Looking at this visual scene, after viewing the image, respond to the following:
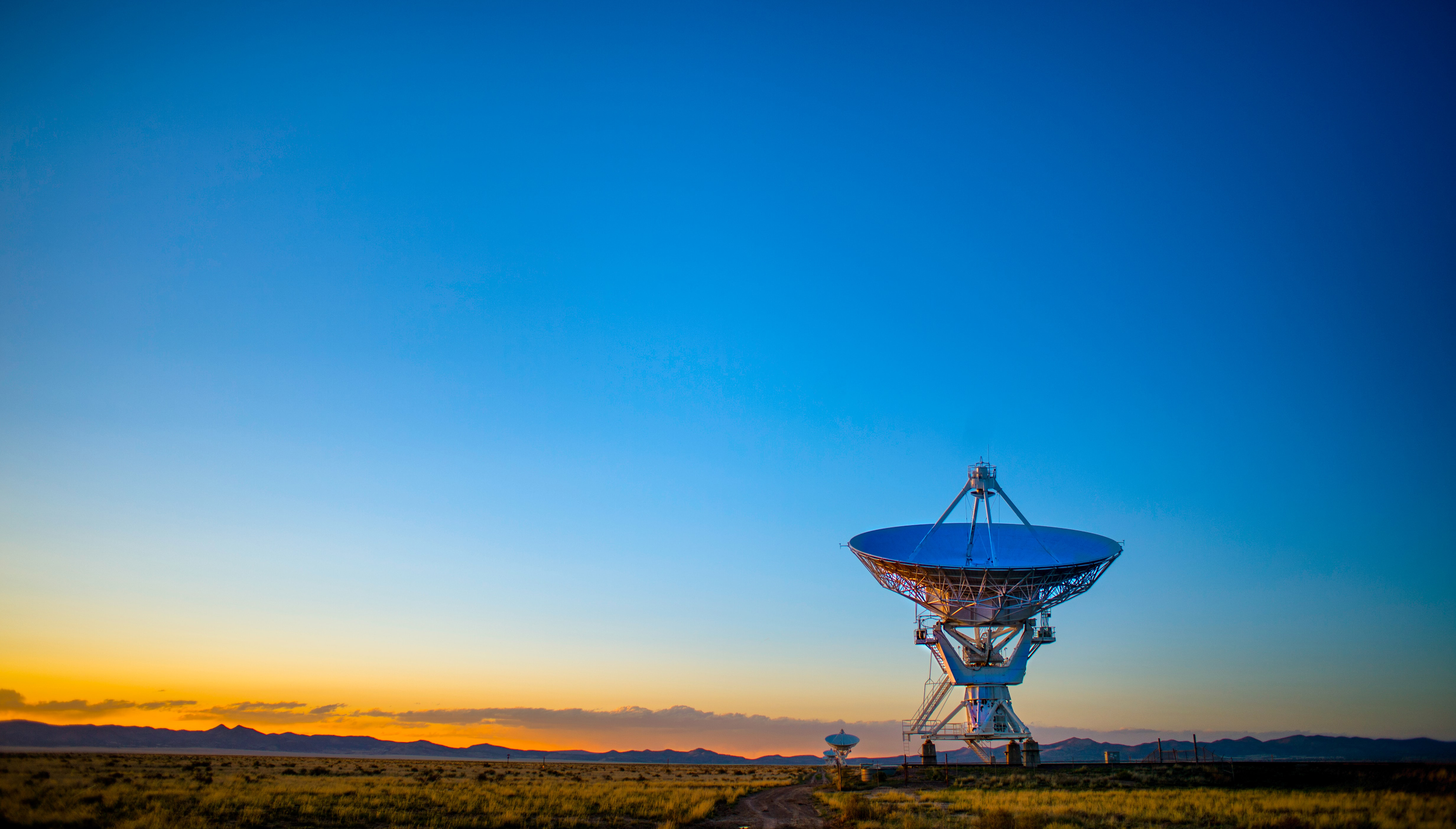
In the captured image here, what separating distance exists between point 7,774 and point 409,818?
1477 cm

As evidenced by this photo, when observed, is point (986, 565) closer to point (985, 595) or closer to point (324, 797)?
point (985, 595)

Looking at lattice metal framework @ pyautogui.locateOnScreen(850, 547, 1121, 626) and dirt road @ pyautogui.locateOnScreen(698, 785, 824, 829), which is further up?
lattice metal framework @ pyautogui.locateOnScreen(850, 547, 1121, 626)

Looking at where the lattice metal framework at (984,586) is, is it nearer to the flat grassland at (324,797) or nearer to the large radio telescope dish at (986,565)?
the large radio telescope dish at (986,565)

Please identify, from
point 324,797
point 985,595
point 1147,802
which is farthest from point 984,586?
point 324,797

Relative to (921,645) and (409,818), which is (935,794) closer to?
(921,645)

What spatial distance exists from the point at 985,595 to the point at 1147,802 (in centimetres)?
1728

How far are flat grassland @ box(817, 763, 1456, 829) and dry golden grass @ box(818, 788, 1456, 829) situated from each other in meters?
0.06

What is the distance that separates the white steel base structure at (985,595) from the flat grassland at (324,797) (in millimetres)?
10898

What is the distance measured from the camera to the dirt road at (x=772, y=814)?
25.2m

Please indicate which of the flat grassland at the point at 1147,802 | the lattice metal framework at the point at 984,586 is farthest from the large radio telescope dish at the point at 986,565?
the flat grassland at the point at 1147,802

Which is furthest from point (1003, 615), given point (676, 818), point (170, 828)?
point (170, 828)

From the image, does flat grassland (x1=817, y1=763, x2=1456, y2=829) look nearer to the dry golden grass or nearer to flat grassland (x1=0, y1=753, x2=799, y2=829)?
the dry golden grass

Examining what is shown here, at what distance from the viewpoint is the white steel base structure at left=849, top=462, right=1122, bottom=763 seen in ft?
145

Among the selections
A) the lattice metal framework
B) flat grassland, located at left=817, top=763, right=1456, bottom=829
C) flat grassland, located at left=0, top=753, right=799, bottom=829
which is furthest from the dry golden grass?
the lattice metal framework
